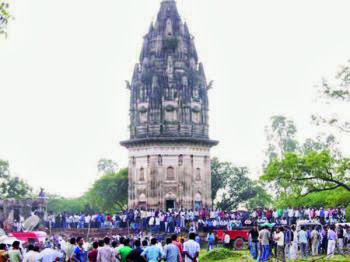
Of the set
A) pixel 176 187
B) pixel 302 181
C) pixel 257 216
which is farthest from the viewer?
pixel 176 187

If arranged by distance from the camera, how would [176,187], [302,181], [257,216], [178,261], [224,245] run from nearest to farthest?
[178,261], [302,181], [224,245], [257,216], [176,187]

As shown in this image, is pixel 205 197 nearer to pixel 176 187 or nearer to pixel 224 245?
pixel 176 187

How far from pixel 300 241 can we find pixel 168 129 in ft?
88.4

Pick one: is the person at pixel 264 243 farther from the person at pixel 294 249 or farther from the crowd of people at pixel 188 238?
the person at pixel 294 249

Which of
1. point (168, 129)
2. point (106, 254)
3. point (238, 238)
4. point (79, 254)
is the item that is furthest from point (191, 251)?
point (168, 129)

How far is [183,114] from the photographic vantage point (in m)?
52.0

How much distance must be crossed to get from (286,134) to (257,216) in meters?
30.8

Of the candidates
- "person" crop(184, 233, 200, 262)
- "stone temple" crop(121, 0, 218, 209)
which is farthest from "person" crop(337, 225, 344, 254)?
"stone temple" crop(121, 0, 218, 209)

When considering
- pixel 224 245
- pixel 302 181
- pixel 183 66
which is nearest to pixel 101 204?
pixel 183 66

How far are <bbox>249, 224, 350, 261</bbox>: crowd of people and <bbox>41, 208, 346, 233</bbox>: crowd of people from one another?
769cm

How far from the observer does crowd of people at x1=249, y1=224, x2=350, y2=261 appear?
904 inches

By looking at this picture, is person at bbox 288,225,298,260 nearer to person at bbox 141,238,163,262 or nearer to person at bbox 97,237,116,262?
person at bbox 141,238,163,262

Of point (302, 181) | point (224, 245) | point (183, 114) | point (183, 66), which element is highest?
point (183, 66)

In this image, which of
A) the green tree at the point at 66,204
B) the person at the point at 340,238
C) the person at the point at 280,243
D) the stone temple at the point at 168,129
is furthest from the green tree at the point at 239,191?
the person at the point at 280,243
